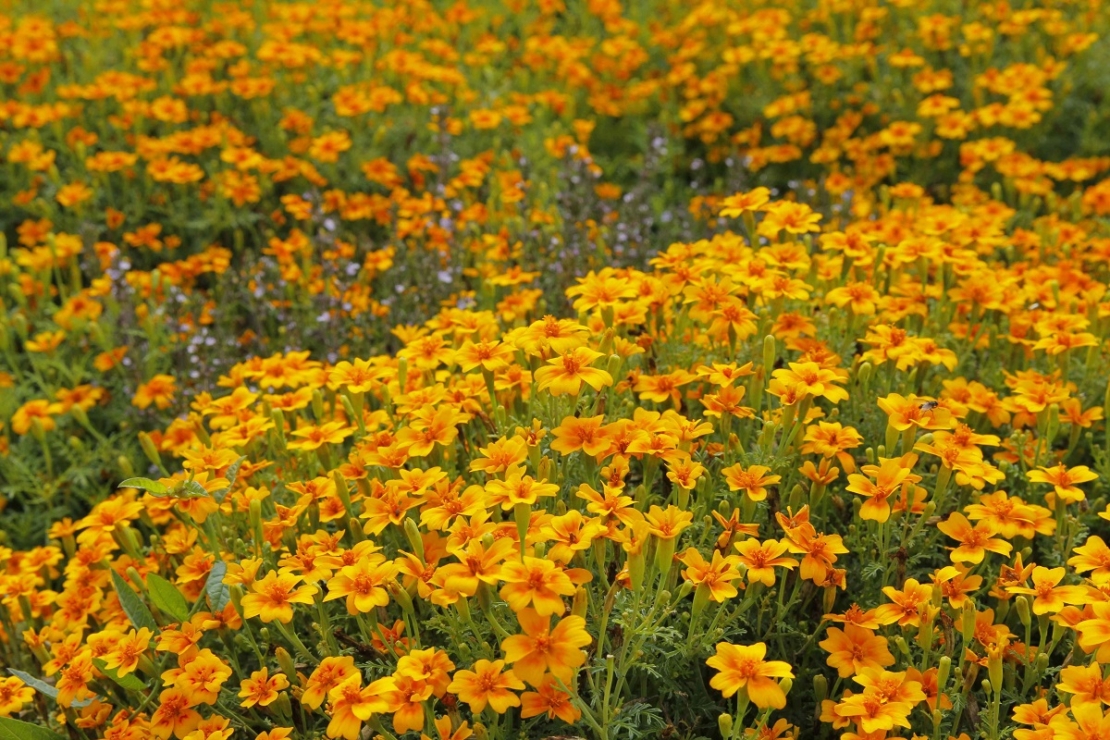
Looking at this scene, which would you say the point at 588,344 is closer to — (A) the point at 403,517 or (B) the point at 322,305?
(A) the point at 403,517

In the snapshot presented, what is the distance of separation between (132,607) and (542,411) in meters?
1.12

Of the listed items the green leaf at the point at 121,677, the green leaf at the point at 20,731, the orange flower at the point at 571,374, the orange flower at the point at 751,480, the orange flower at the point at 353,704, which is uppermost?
the orange flower at the point at 571,374

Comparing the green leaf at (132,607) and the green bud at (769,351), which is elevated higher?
the green bud at (769,351)

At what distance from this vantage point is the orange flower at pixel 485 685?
1.99 meters

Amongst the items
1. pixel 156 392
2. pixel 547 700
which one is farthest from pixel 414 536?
pixel 156 392

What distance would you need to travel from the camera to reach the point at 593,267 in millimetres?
4516

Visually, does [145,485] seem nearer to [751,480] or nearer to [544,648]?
[544,648]

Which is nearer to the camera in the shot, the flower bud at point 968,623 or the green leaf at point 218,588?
the flower bud at point 968,623

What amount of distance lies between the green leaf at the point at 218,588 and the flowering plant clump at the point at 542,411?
0.03 meters

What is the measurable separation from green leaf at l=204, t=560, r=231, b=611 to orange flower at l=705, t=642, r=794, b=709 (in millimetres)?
1131

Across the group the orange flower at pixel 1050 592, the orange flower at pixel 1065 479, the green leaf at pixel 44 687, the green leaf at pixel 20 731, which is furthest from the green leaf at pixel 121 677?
the orange flower at pixel 1065 479

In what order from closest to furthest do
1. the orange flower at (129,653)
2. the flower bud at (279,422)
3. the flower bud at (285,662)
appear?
the flower bud at (285,662) < the orange flower at (129,653) < the flower bud at (279,422)

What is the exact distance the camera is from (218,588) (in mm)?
2457

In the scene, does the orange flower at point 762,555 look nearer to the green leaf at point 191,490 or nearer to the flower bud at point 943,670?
the flower bud at point 943,670
